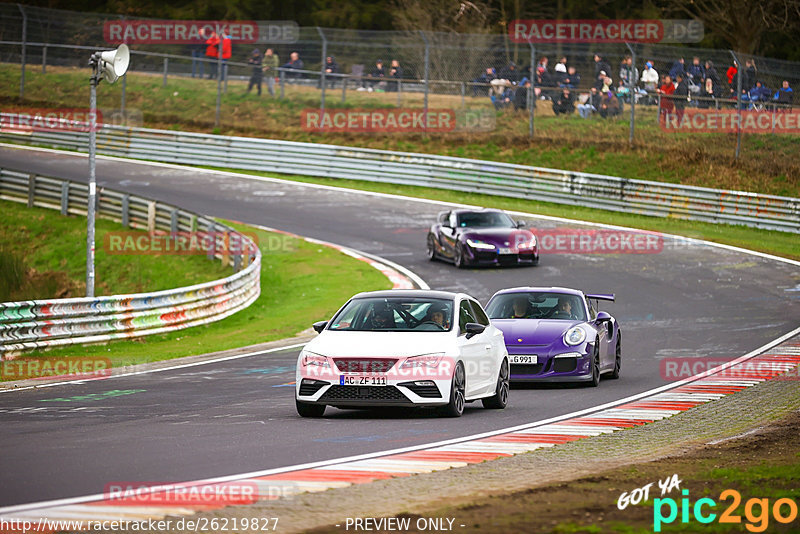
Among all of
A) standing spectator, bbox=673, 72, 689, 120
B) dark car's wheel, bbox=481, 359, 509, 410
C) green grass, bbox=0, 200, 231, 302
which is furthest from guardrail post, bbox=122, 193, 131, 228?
dark car's wheel, bbox=481, 359, 509, 410

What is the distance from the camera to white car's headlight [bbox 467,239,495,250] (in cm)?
2881

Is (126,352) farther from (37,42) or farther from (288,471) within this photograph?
(37,42)

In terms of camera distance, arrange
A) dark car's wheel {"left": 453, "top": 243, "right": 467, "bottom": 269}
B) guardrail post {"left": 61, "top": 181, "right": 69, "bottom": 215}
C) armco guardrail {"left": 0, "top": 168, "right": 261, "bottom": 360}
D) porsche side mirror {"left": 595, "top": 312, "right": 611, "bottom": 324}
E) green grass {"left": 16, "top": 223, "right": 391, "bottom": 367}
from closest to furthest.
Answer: porsche side mirror {"left": 595, "top": 312, "right": 611, "bottom": 324}, armco guardrail {"left": 0, "top": 168, "right": 261, "bottom": 360}, green grass {"left": 16, "top": 223, "right": 391, "bottom": 367}, dark car's wheel {"left": 453, "top": 243, "right": 467, "bottom": 269}, guardrail post {"left": 61, "top": 181, "right": 69, "bottom": 215}

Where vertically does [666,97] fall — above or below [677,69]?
below

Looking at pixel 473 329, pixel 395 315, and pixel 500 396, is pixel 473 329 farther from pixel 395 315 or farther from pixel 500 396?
pixel 500 396

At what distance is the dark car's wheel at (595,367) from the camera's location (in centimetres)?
1567

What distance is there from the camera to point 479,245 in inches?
1137

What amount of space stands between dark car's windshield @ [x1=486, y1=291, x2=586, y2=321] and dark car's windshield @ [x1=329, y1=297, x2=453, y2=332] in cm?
369

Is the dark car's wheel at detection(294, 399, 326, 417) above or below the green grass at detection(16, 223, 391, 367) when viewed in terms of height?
above

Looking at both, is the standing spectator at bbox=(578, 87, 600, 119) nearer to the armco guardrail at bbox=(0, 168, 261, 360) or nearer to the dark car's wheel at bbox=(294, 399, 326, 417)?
the armco guardrail at bbox=(0, 168, 261, 360)

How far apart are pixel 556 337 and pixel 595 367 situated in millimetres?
663

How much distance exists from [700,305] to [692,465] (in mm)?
15653

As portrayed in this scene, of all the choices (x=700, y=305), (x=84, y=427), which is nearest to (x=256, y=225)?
(x=700, y=305)

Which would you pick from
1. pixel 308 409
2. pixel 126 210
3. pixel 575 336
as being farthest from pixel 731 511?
pixel 126 210
